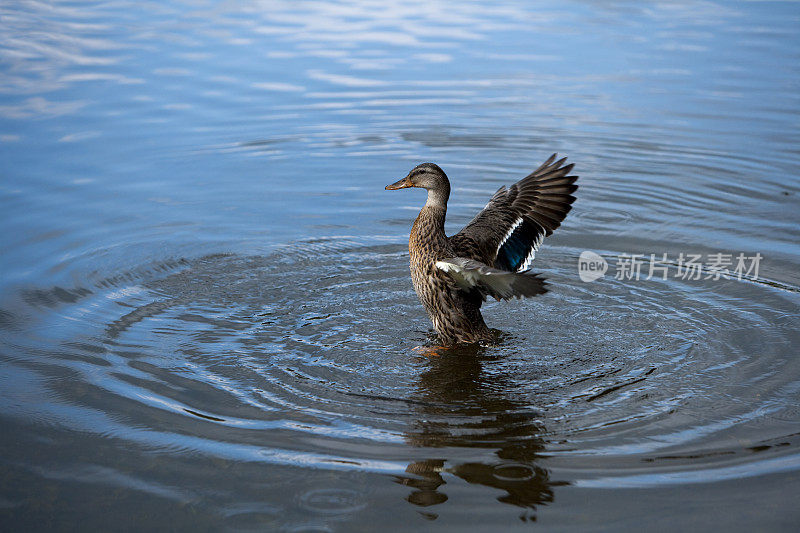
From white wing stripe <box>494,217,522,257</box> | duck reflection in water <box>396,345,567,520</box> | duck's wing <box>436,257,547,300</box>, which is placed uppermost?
white wing stripe <box>494,217,522,257</box>

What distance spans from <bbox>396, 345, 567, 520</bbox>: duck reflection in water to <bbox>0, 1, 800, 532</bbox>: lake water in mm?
18

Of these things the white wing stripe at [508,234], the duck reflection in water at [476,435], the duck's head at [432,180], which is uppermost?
the duck's head at [432,180]

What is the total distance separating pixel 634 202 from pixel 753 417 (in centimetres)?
423

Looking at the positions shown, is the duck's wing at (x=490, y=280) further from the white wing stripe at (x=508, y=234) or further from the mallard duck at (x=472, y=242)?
the white wing stripe at (x=508, y=234)

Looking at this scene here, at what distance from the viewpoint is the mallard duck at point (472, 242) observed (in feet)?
19.7

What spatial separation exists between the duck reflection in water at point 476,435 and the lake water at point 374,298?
18mm

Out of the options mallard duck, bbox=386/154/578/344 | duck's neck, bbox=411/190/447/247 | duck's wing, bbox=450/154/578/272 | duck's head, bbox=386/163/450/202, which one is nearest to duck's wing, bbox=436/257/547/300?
mallard duck, bbox=386/154/578/344

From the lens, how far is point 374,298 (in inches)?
265

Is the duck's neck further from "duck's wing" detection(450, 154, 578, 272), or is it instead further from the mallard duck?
"duck's wing" detection(450, 154, 578, 272)

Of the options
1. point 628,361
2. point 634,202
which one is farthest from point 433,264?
point 634,202

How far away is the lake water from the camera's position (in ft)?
13.8

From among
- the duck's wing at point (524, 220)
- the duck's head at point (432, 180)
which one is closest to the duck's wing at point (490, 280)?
the duck's wing at point (524, 220)

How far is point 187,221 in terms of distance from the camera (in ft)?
27.0

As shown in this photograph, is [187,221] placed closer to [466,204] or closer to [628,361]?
[466,204]
